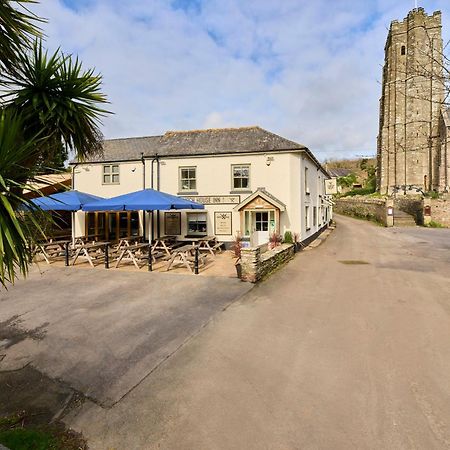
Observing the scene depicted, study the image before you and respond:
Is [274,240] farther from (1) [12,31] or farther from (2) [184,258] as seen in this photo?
(1) [12,31]

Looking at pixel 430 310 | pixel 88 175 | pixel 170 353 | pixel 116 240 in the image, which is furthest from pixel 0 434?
pixel 88 175

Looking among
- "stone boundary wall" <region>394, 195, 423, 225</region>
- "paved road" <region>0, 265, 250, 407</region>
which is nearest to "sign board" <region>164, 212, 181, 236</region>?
"paved road" <region>0, 265, 250, 407</region>

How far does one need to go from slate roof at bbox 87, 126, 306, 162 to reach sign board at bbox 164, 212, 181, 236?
3.41 m

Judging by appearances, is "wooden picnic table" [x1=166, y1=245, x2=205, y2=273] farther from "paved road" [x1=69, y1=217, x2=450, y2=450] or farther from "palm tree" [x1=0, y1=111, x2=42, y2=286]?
"palm tree" [x1=0, y1=111, x2=42, y2=286]

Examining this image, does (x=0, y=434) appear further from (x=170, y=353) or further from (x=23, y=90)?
(x=23, y=90)

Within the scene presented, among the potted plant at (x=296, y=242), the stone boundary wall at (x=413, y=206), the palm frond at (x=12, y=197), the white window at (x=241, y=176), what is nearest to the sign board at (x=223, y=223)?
the white window at (x=241, y=176)

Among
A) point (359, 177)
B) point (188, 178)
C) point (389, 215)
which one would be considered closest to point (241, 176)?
point (188, 178)

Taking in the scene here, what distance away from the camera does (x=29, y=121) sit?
395 centimetres

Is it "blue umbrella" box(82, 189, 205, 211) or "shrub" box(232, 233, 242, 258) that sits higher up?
"blue umbrella" box(82, 189, 205, 211)

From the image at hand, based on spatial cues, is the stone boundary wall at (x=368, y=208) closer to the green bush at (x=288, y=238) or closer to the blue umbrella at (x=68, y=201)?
the green bush at (x=288, y=238)

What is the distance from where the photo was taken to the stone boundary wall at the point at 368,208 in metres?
30.4

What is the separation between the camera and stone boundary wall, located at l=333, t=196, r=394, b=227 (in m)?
30.4

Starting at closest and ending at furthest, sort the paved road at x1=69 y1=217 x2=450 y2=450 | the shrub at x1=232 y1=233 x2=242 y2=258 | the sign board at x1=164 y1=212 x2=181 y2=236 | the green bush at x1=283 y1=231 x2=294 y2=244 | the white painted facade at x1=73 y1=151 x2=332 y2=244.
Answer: the paved road at x1=69 y1=217 x2=450 y2=450 → the shrub at x1=232 y1=233 x2=242 y2=258 → the green bush at x1=283 y1=231 x2=294 y2=244 → the white painted facade at x1=73 y1=151 x2=332 y2=244 → the sign board at x1=164 y1=212 x2=181 y2=236

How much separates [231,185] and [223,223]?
2.10 meters
